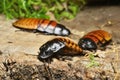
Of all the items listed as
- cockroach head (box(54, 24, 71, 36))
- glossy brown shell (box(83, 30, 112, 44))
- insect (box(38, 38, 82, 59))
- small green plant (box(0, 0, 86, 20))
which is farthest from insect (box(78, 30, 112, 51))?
small green plant (box(0, 0, 86, 20))

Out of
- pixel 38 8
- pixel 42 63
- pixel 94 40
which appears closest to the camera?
pixel 42 63

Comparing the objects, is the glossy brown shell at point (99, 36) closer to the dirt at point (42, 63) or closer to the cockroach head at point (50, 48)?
the dirt at point (42, 63)

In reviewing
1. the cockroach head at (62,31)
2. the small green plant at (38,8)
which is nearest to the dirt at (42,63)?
the cockroach head at (62,31)

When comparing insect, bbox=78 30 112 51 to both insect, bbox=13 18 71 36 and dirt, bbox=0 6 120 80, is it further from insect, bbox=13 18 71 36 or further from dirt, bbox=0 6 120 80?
insect, bbox=13 18 71 36

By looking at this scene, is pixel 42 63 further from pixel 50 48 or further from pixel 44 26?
pixel 44 26

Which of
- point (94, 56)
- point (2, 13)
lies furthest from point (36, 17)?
point (94, 56)

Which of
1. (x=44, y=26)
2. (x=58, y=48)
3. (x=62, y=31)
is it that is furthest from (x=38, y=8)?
(x=58, y=48)
